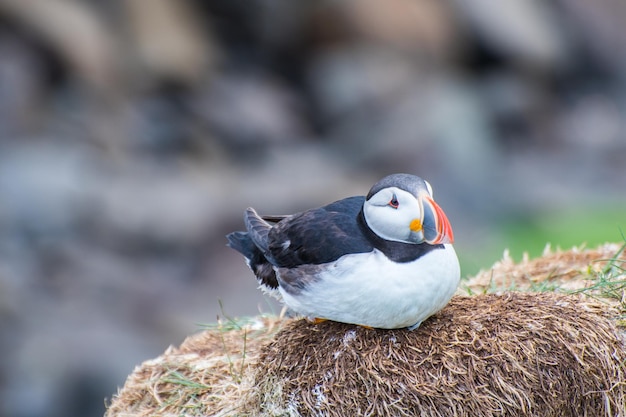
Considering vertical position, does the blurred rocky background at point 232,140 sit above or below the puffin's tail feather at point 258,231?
above

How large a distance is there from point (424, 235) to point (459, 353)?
0.59 metres

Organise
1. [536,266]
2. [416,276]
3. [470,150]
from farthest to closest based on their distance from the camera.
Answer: [470,150]
[536,266]
[416,276]

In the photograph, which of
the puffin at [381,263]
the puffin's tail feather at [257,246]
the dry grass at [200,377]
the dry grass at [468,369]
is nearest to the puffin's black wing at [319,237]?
the puffin at [381,263]

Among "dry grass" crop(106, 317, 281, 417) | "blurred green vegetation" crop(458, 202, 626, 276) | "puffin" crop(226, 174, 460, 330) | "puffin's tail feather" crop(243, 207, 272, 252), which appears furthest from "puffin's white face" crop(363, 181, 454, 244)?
"blurred green vegetation" crop(458, 202, 626, 276)

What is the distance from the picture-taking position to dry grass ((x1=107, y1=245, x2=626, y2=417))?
12.7ft

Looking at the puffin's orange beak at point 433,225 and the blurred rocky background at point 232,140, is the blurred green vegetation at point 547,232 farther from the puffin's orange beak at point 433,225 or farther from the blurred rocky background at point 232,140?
the puffin's orange beak at point 433,225

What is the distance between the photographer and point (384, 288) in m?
3.95

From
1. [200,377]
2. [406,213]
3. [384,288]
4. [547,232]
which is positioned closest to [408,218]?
[406,213]

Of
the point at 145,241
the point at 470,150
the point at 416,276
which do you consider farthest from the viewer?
the point at 470,150

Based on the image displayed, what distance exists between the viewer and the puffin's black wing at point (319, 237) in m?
4.17

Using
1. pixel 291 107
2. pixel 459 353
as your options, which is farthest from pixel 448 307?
pixel 291 107

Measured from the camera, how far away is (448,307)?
4.38 m

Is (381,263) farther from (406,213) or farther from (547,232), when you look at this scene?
(547,232)

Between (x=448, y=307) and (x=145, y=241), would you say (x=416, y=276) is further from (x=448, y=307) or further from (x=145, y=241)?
(x=145, y=241)
